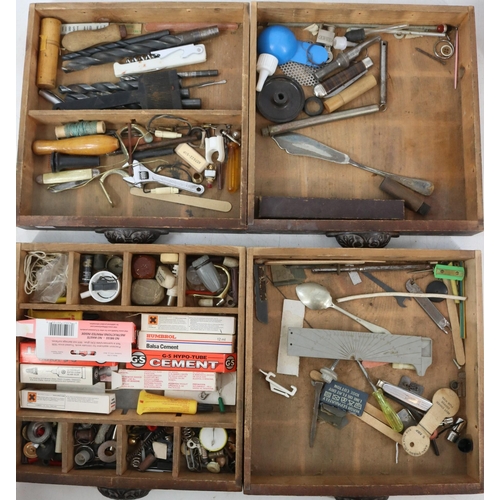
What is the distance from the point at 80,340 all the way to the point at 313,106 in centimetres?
125

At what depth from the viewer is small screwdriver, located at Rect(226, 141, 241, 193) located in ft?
5.98

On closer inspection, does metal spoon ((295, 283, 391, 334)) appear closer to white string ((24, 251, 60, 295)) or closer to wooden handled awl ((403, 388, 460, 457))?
wooden handled awl ((403, 388, 460, 457))

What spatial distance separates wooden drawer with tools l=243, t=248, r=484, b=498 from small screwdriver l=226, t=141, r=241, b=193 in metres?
0.31

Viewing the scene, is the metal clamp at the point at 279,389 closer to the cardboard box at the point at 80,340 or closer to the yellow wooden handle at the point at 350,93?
the cardboard box at the point at 80,340

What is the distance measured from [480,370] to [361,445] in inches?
20.3

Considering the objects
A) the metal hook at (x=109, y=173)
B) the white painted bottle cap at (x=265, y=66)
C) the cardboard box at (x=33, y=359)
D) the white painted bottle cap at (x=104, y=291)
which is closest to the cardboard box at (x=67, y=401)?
the cardboard box at (x=33, y=359)

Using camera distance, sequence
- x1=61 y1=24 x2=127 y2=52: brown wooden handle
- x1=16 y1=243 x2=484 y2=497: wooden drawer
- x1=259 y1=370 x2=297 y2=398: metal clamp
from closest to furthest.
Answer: x1=16 y1=243 x2=484 y2=497: wooden drawer
x1=259 y1=370 x2=297 y2=398: metal clamp
x1=61 y1=24 x2=127 y2=52: brown wooden handle

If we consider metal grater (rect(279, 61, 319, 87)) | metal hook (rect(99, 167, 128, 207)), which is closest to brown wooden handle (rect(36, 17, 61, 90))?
metal hook (rect(99, 167, 128, 207))

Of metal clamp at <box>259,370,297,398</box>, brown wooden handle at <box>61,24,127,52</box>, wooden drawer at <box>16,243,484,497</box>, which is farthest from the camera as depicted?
brown wooden handle at <box>61,24,127,52</box>

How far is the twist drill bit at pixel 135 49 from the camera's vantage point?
1827 millimetres

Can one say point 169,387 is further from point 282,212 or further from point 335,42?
point 335,42

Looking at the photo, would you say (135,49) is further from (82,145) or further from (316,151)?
(316,151)

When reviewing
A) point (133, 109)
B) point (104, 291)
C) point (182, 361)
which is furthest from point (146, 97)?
point (182, 361)

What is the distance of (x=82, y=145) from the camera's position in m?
1.80
